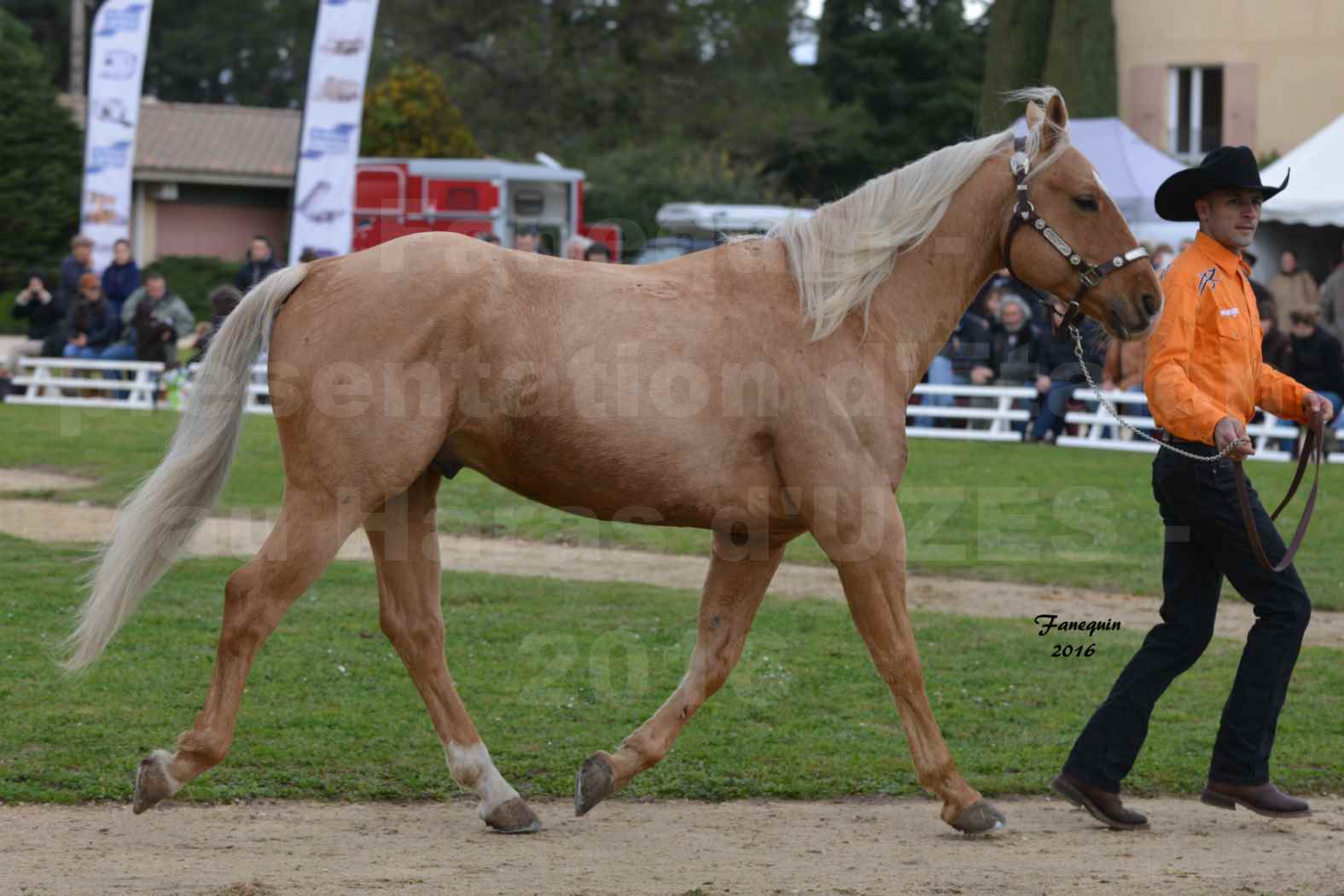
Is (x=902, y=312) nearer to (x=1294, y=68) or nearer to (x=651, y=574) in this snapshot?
(x=651, y=574)

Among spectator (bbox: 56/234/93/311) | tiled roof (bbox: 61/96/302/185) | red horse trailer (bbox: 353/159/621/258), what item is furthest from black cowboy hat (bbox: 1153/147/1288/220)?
tiled roof (bbox: 61/96/302/185)

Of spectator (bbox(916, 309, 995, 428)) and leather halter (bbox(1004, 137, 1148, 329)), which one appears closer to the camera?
leather halter (bbox(1004, 137, 1148, 329))

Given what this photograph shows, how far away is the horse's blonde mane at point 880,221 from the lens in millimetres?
4770

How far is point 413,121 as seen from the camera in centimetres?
3650

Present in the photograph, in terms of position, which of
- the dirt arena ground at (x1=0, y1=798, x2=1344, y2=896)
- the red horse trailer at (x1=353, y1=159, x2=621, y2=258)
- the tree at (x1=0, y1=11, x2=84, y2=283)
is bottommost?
the dirt arena ground at (x1=0, y1=798, x2=1344, y2=896)

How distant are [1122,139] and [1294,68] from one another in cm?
1242

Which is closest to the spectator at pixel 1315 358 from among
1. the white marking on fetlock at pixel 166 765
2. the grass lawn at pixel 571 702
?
Answer: the grass lawn at pixel 571 702

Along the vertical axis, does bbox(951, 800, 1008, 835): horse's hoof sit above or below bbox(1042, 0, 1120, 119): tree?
below

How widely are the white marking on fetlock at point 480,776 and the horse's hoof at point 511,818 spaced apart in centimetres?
1

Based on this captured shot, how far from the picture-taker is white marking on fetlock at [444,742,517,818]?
4.80 metres

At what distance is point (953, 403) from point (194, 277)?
21335mm

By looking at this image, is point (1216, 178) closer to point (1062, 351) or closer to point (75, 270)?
point (1062, 351)

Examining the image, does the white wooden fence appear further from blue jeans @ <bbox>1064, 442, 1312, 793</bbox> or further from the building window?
the building window

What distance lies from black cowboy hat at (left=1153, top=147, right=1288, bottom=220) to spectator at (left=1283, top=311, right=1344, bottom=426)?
951cm
